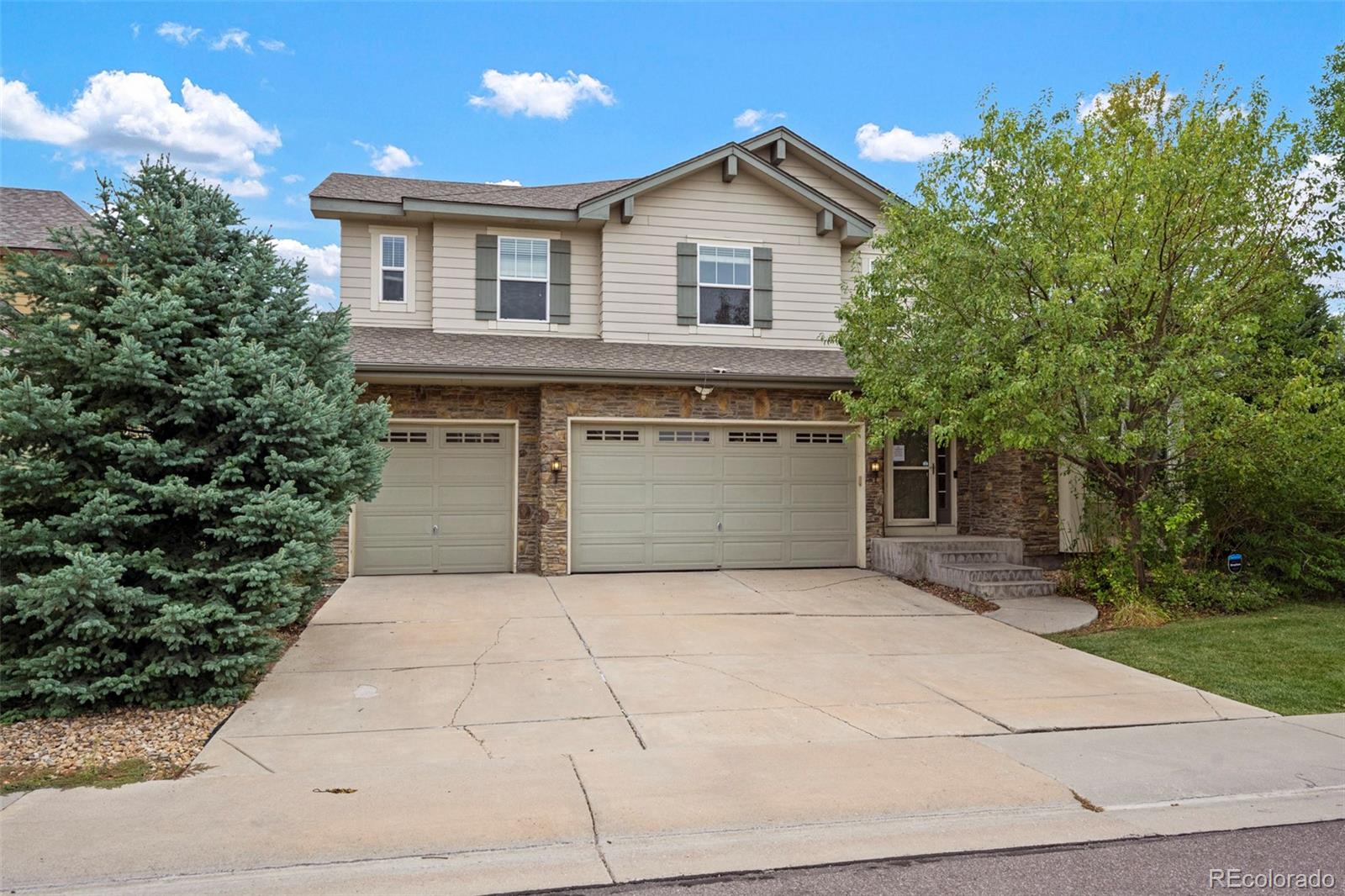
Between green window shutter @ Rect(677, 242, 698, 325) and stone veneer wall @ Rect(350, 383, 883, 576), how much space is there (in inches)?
65.6

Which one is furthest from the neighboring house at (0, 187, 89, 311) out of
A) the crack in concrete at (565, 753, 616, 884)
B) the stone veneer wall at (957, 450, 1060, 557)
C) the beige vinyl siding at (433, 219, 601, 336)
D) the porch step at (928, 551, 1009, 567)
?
the stone veneer wall at (957, 450, 1060, 557)

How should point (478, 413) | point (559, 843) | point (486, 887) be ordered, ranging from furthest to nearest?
point (478, 413) < point (559, 843) < point (486, 887)

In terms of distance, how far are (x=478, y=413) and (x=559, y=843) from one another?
29.1 ft

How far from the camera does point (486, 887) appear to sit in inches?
144

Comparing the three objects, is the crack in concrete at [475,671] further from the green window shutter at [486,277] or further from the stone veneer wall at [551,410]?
the green window shutter at [486,277]

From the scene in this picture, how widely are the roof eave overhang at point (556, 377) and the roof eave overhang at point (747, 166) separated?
10.0ft

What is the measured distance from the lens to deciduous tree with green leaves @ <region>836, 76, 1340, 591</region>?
29.7 ft

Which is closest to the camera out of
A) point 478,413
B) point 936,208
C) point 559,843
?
point 559,843

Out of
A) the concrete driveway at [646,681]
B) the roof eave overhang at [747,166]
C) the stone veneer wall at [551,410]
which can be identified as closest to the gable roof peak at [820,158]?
the roof eave overhang at [747,166]

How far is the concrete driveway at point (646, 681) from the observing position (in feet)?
18.7

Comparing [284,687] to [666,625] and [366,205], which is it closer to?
[666,625]

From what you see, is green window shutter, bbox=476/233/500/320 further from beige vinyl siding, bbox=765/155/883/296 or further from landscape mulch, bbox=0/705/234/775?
landscape mulch, bbox=0/705/234/775

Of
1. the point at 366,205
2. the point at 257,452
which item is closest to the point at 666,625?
the point at 257,452

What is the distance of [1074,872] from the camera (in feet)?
12.6
